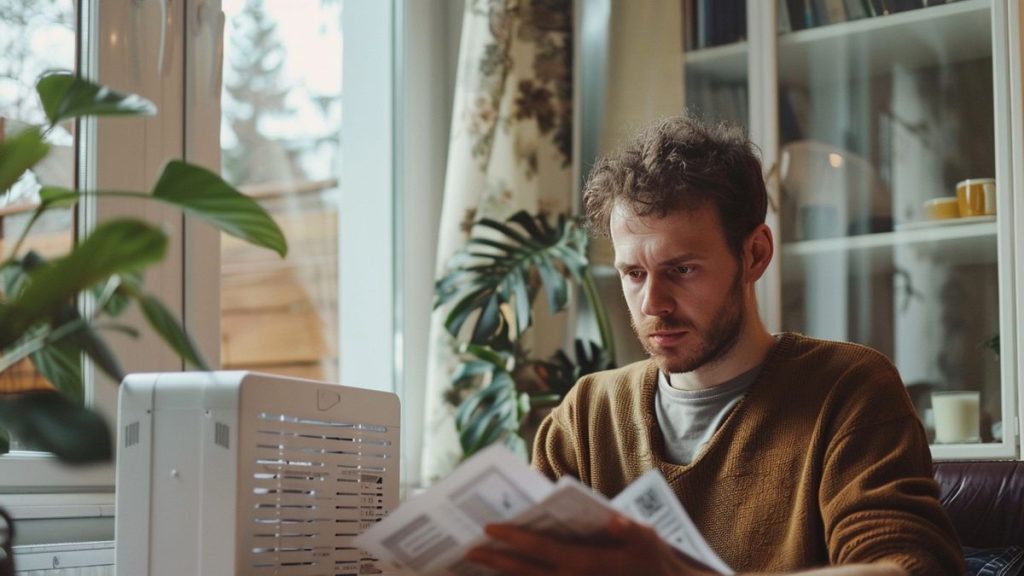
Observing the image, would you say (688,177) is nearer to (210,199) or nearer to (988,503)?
(988,503)

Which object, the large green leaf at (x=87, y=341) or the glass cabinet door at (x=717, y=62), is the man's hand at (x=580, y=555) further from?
the glass cabinet door at (x=717, y=62)

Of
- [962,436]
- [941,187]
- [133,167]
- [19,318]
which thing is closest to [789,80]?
[941,187]

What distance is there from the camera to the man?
1.58 meters

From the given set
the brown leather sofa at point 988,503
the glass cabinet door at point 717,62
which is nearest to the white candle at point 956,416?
the brown leather sofa at point 988,503

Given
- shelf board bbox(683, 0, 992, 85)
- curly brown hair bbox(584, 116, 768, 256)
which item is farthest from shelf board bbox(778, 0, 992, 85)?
curly brown hair bbox(584, 116, 768, 256)

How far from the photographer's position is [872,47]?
271 centimetres

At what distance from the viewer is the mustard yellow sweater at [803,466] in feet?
4.81

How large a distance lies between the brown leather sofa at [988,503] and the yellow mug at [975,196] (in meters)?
0.80

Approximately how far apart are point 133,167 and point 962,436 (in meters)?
1.71

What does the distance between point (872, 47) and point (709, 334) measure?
1257 mm

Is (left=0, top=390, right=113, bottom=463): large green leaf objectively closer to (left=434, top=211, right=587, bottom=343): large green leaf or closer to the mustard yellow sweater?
the mustard yellow sweater

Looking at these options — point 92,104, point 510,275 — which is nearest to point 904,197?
point 510,275

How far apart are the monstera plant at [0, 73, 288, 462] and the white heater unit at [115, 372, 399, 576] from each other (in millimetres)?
107

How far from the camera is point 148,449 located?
1367mm
